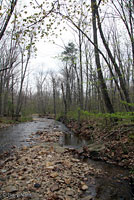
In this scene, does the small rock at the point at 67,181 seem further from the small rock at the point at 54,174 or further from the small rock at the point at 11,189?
the small rock at the point at 11,189

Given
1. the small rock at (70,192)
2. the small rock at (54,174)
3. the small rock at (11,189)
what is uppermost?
the small rock at (11,189)

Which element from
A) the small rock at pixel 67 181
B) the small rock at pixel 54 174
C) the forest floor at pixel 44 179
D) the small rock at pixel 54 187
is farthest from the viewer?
the small rock at pixel 54 174

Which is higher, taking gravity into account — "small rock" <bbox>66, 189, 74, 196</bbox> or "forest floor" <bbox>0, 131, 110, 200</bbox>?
"forest floor" <bbox>0, 131, 110, 200</bbox>

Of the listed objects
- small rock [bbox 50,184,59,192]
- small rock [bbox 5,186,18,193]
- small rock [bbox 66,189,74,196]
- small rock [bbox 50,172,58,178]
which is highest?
small rock [bbox 5,186,18,193]

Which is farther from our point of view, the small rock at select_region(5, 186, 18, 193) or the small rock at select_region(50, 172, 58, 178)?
the small rock at select_region(50, 172, 58, 178)

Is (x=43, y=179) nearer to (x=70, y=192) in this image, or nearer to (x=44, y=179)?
(x=44, y=179)

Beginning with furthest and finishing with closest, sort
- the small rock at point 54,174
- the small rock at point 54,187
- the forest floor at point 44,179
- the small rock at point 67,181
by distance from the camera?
the small rock at point 54,174, the small rock at point 67,181, the small rock at point 54,187, the forest floor at point 44,179

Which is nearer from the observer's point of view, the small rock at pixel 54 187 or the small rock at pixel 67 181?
the small rock at pixel 54 187

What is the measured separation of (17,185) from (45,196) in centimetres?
69

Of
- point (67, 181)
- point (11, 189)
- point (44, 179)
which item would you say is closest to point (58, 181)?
point (67, 181)

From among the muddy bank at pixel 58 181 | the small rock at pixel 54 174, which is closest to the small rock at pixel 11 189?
the muddy bank at pixel 58 181

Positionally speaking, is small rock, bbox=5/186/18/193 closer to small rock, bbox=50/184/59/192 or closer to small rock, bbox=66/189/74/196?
small rock, bbox=50/184/59/192

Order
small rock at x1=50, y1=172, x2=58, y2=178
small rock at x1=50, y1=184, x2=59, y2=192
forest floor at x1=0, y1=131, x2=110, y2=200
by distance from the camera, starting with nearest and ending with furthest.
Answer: forest floor at x1=0, y1=131, x2=110, y2=200 < small rock at x1=50, y1=184, x2=59, y2=192 < small rock at x1=50, y1=172, x2=58, y2=178

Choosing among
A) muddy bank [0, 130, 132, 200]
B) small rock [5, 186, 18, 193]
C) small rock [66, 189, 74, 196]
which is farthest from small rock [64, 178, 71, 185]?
small rock [5, 186, 18, 193]
